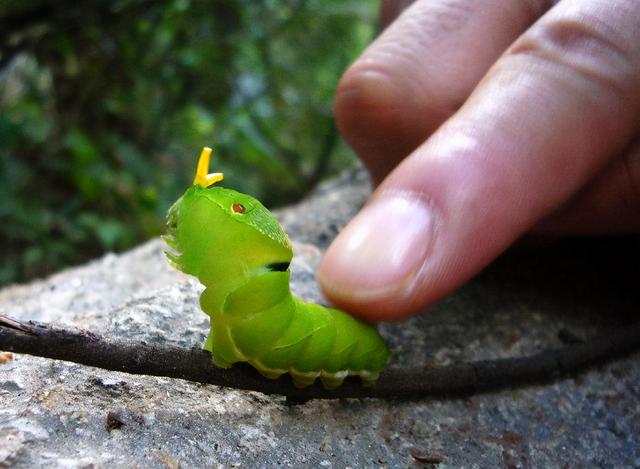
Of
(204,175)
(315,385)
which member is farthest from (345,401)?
(204,175)

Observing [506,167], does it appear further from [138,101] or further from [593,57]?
[138,101]

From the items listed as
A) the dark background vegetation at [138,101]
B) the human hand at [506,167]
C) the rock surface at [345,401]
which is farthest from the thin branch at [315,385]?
the dark background vegetation at [138,101]

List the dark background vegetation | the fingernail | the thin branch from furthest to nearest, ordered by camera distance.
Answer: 1. the dark background vegetation
2. the fingernail
3. the thin branch

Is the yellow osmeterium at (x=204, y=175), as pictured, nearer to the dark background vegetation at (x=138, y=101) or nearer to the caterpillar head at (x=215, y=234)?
the caterpillar head at (x=215, y=234)

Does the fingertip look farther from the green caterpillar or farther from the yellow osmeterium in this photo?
the yellow osmeterium

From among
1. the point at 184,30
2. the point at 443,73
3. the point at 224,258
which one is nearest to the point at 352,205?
the point at 443,73

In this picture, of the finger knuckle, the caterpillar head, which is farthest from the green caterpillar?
the finger knuckle

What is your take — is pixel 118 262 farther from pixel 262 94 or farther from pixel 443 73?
pixel 262 94
